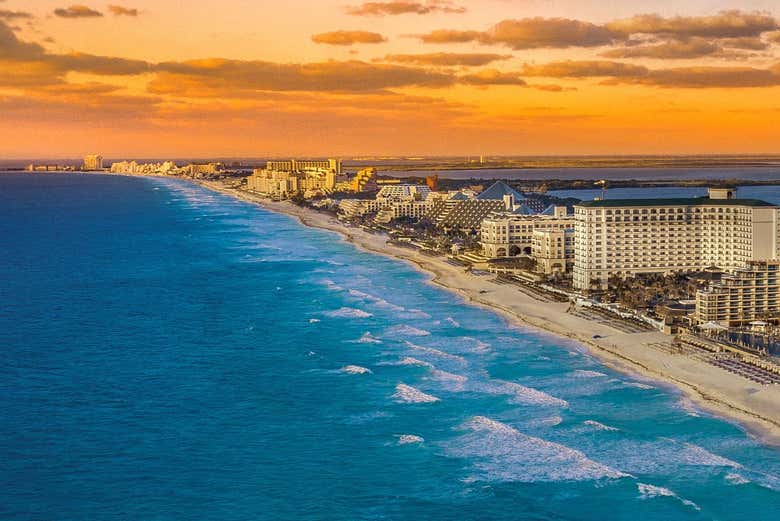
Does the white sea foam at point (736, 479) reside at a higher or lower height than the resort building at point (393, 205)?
lower

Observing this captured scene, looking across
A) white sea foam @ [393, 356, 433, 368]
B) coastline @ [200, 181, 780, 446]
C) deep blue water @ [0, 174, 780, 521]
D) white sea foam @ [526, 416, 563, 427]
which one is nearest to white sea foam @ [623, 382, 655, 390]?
deep blue water @ [0, 174, 780, 521]

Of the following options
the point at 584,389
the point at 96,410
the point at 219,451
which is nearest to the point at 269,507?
the point at 219,451

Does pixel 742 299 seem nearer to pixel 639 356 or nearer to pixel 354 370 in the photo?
pixel 639 356

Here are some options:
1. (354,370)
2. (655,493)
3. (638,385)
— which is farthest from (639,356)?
(655,493)

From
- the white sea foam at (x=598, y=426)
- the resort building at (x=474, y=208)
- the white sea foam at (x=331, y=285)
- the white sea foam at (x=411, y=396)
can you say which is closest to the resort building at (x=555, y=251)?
the white sea foam at (x=331, y=285)

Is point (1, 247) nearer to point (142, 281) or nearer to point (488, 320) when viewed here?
point (142, 281)

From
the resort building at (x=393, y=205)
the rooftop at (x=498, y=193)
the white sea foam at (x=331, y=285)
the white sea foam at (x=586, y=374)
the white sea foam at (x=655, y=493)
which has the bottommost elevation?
the white sea foam at (x=655, y=493)

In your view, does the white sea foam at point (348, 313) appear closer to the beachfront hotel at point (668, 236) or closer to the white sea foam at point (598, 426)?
the beachfront hotel at point (668, 236)
